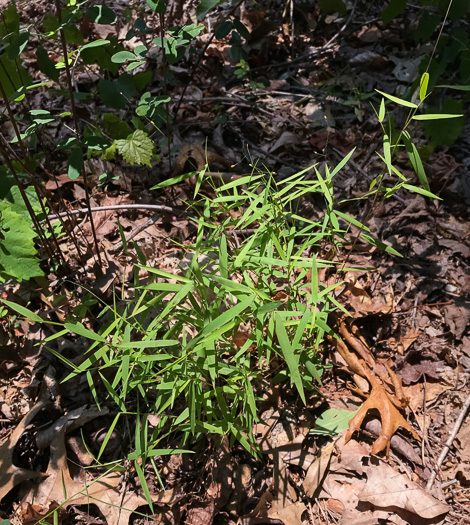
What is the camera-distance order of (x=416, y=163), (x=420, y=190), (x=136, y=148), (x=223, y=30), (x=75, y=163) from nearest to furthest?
(x=416, y=163), (x=420, y=190), (x=75, y=163), (x=136, y=148), (x=223, y=30)

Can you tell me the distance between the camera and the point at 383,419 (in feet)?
4.82

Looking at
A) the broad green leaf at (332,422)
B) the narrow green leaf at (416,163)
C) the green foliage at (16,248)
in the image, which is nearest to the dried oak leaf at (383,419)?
the broad green leaf at (332,422)

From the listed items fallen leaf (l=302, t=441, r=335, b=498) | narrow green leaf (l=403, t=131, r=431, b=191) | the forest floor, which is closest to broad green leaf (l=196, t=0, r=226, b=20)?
the forest floor

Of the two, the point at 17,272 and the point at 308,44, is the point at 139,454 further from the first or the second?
the point at 308,44

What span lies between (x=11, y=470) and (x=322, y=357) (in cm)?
117

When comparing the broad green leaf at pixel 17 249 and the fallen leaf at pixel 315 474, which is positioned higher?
the broad green leaf at pixel 17 249

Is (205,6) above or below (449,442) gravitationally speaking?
above

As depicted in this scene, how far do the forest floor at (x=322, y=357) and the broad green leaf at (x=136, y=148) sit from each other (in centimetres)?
16

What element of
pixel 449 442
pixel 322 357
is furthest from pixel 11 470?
pixel 449 442

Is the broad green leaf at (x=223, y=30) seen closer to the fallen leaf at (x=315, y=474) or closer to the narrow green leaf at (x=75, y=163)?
the narrow green leaf at (x=75, y=163)

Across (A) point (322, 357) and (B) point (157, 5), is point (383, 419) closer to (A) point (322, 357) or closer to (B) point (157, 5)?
(A) point (322, 357)

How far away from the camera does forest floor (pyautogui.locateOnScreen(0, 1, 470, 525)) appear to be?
1395mm

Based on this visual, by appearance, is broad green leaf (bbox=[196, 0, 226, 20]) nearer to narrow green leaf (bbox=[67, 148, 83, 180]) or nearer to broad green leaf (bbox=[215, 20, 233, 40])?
broad green leaf (bbox=[215, 20, 233, 40])

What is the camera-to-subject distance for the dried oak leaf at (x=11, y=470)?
142 cm
